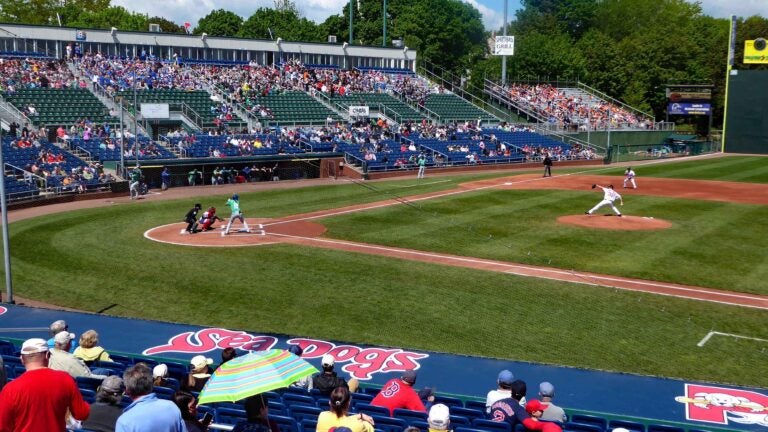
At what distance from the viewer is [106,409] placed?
21.6ft

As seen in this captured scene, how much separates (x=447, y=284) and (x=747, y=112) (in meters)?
58.2

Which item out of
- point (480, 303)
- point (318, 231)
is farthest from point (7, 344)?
point (318, 231)

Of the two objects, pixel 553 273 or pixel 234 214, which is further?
pixel 234 214

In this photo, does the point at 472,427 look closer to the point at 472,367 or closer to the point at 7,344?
the point at 472,367

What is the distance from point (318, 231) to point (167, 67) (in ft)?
112

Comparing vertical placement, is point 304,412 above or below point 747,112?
below

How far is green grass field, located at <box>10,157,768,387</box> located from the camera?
604 inches

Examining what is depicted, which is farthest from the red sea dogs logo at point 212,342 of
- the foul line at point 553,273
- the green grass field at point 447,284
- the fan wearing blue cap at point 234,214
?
the fan wearing blue cap at point 234,214

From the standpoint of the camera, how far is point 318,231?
2734 centimetres

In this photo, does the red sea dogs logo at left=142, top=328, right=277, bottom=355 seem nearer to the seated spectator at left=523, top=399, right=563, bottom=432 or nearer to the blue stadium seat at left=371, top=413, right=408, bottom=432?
the blue stadium seat at left=371, top=413, right=408, bottom=432

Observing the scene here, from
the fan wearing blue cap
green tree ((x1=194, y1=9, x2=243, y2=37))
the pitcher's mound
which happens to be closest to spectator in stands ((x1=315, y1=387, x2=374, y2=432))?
the fan wearing blue cap

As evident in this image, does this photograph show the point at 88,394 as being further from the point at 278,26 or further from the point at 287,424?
the point at 278,26

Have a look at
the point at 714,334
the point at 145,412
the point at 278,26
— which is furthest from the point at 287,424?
the point at 278,26

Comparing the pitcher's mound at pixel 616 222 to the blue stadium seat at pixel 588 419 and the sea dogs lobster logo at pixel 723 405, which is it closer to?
the sea dogs lobster logo at pixel 723 405
